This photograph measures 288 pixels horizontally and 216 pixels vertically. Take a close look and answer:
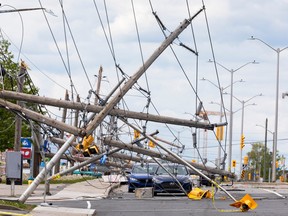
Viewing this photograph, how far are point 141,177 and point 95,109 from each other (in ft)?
40.0

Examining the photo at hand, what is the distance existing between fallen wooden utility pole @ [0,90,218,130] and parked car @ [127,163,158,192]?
26.7 ft

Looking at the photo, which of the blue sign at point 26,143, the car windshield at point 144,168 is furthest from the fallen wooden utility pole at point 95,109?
the car windshield at point 144,168

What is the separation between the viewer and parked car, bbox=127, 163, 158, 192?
3784cm

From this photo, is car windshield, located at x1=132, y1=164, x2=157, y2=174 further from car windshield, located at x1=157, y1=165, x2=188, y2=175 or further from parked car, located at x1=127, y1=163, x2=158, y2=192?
car windshield, located at x1=157, y1=165, x2=188, y2=175

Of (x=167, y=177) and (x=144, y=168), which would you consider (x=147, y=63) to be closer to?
(x=167, y=177)

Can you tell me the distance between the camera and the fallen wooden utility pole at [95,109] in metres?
25.2

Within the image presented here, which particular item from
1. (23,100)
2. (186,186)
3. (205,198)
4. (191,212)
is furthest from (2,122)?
(191,212)

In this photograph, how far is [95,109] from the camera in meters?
26.7

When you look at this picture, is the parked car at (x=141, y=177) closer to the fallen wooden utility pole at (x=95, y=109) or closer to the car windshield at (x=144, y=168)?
the car windshield at (x=144, y=168)

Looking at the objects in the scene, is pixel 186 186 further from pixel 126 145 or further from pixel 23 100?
pixel 23 100

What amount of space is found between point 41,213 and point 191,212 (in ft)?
14.7

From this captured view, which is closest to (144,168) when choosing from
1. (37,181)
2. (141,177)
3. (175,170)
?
(141,177)

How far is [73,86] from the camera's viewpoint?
2441 cm

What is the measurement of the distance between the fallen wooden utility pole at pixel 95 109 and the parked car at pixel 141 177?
814 cm
